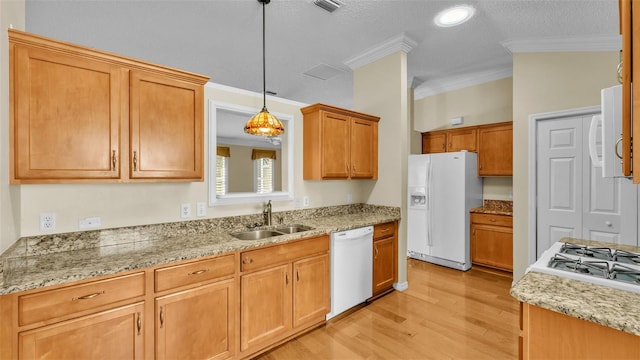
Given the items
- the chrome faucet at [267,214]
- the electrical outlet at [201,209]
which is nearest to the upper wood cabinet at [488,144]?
the chrome faucet at [267,214]

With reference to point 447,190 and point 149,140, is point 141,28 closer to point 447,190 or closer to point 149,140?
point 149,140

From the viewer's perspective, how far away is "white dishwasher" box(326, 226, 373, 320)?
2699 millimetres

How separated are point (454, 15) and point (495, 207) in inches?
115

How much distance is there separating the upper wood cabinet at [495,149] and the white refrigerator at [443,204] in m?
0.15

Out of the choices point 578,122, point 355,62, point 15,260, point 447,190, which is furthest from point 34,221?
point 578,122

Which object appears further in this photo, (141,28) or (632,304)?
(141,28)

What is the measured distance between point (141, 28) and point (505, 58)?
429 cm

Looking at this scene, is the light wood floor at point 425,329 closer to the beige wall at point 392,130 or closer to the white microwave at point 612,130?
the beige wall at point 392,130

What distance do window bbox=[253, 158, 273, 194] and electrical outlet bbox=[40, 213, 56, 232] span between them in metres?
1.54

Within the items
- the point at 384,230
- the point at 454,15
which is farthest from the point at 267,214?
the point at 454,15

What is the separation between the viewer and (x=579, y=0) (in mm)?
2414

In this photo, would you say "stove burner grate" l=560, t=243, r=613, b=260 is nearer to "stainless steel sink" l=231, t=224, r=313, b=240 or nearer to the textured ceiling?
"stainless steel sink" l=231, t=224, r=313, b=240

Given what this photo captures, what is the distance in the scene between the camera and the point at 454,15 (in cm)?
271

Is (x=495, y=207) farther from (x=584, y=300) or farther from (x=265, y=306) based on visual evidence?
→ (x=265, y=306)
